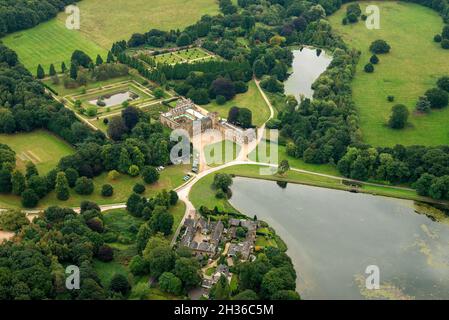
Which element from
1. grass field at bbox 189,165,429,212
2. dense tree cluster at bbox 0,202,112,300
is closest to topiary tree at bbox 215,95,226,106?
grass field at bbox 189,165,429,212

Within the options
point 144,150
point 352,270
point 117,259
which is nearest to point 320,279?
point 352,270

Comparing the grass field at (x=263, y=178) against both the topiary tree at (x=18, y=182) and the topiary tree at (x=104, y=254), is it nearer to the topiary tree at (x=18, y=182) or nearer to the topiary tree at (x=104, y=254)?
the topiary tree at (x=104, y=254)

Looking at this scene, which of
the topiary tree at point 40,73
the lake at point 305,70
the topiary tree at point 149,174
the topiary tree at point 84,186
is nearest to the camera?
the topiary tree at point 84,186

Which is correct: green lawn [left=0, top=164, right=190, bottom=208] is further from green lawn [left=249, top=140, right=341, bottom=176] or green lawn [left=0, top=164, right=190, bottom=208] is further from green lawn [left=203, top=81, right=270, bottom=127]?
green lawn [left=203, top=81, right=270, bottom=127]

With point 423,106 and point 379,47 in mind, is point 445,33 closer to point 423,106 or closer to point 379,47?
point 379,47

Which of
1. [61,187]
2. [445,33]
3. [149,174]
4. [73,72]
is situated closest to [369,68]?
[445,33]

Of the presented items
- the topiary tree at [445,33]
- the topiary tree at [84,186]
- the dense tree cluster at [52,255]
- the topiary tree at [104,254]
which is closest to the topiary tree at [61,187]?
the topiary tree at [84,186]
